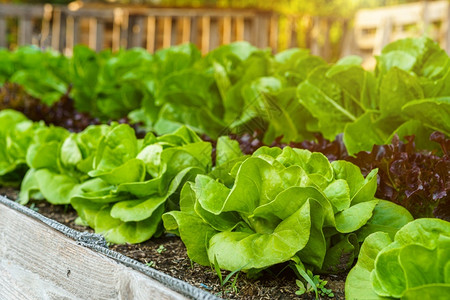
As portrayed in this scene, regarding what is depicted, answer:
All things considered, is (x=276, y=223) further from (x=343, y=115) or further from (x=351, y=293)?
(x=343, y=115)

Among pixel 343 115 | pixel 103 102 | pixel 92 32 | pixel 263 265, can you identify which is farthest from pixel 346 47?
pixel 263 265

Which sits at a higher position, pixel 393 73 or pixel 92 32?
pixel 393 73

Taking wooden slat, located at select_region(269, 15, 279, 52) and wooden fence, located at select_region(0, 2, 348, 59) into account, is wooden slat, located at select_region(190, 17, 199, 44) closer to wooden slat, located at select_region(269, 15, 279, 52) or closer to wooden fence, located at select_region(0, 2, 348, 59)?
wooden fence, located at select_region(0, 2, 348, 59)

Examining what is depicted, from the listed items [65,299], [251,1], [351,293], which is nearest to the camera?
[351,293]

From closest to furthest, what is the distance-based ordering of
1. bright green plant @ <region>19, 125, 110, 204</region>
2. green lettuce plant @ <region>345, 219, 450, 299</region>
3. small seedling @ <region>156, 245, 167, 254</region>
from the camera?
1. green lettuce plant @ <region>345, 219, 450, 299</region>
2. small seedling @ <region>156, 245, 167, 254</region>
3. bright green plant @ <region>19, 125, 110, 204</region>

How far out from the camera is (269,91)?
2482mm

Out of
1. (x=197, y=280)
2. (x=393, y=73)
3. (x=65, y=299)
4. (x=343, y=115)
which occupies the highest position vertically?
(x=393, y=73)

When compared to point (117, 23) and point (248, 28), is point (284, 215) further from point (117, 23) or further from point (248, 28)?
point (248, 28)

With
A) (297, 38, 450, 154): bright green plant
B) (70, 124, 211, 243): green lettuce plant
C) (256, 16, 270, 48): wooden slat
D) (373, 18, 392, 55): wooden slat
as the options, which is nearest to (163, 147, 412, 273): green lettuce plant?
(70, 124, 211, 243): green lettuce plant

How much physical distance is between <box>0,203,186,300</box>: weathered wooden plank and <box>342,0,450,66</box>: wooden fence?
13.4 ft

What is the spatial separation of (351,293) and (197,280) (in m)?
0.43

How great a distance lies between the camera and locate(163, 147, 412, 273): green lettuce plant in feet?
4.60

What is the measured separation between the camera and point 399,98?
2027mm

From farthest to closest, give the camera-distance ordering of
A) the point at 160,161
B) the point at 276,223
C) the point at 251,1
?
the point at 251,1 < the point at 160,161 < the point at 276,223
